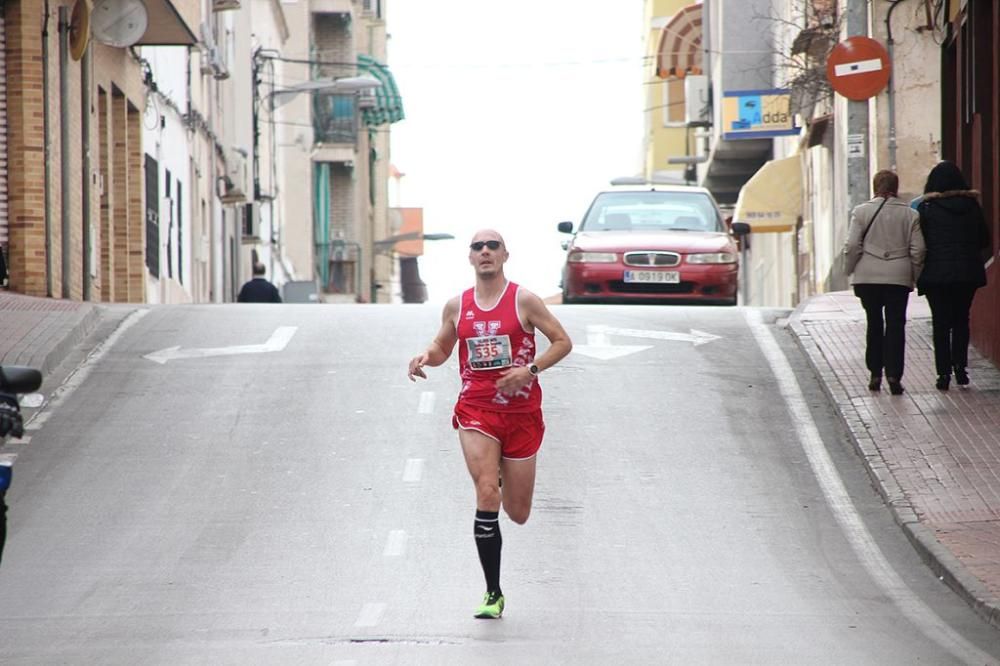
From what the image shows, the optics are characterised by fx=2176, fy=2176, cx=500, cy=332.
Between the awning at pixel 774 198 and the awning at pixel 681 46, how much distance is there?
69.2 ft

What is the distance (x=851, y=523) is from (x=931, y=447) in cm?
217

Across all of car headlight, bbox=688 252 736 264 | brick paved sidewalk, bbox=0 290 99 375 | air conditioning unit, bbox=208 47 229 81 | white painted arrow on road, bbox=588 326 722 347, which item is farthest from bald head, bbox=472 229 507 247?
air conditioning unit, bbox=208 47 229 81

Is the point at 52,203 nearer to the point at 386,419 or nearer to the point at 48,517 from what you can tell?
the point at 386,419

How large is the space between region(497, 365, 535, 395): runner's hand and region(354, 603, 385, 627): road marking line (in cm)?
116

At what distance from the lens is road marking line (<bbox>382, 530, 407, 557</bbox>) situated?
11641mm

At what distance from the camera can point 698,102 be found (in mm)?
61531

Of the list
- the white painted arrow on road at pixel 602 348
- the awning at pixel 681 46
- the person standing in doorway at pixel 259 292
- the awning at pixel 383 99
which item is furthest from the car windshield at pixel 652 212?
the awning at pixel 383 99

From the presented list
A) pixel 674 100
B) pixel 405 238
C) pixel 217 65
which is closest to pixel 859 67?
pixel 217 65

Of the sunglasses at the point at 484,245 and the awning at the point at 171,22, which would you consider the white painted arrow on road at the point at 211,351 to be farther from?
the awning at the point at 171,22

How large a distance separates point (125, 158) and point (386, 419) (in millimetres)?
18612

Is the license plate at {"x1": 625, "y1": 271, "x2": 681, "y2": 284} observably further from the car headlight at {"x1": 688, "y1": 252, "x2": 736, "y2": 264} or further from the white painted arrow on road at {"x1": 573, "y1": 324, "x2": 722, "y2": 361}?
the white painted arrow on road at {"x1": 573, "y1": 324, "x2": 722, "y2": 361}

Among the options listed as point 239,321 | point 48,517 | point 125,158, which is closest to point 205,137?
point 125,158

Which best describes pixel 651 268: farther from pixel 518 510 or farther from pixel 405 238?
pixel 405 238

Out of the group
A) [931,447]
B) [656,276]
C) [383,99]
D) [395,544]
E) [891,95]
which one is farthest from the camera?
[383,99]
